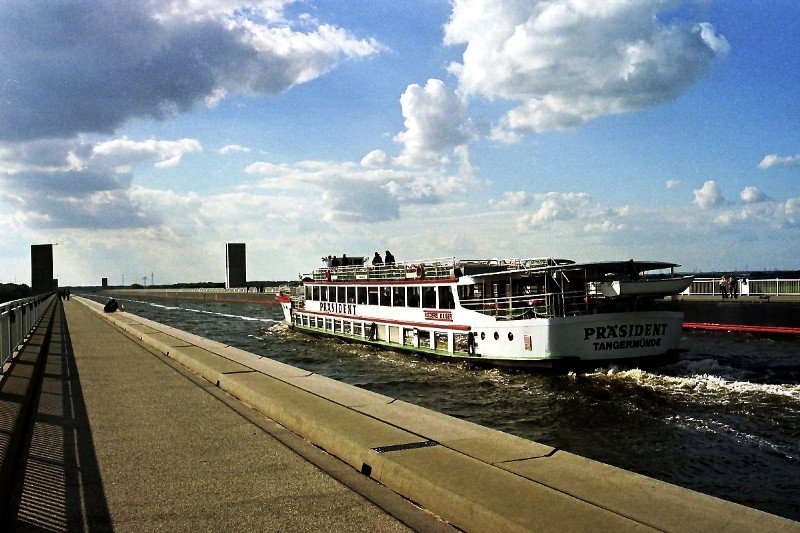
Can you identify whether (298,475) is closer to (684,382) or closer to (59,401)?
(59,401)

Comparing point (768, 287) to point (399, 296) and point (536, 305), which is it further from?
point (536, 305)

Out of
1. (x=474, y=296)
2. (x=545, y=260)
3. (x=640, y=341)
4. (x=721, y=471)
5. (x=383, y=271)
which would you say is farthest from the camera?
(x=383, y=271)

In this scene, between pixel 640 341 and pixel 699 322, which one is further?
pixel 699 322

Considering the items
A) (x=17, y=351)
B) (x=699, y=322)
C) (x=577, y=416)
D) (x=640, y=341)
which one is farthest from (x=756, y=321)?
(x=17, y=351)

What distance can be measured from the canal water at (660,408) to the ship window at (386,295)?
3.66 meters

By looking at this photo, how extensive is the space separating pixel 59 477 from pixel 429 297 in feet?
80.4

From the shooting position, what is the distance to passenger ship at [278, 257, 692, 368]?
75.5 ft

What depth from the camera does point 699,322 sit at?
4272 cm

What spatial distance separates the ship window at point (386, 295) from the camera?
114 ft

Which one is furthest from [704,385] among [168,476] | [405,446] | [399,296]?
[168,476]

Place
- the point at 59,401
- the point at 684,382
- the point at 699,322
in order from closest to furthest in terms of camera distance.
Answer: the point at 59,401
the point at 684,382
the point at 699,322

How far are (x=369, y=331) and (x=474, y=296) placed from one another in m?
9.74

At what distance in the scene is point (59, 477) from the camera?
7.00 m

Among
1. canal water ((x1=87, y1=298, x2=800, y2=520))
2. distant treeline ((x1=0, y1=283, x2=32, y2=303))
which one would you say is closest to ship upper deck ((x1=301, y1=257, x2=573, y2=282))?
canal water ((x1=87, y1=298, x2=800, y2=520))
